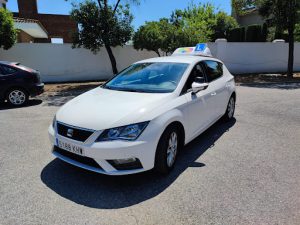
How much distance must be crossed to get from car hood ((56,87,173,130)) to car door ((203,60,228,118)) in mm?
1459

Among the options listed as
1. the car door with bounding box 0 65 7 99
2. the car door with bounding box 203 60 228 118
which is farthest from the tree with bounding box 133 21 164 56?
the car door with bounding box 203 60 228 118

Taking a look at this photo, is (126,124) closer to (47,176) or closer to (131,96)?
(131,96)

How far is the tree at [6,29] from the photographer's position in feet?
39.5

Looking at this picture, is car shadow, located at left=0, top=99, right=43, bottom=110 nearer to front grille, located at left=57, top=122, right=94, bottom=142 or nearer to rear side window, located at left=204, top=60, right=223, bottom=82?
front grille, located at left=57, top=122, right=94, bottom=142

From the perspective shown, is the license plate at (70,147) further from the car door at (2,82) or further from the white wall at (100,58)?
the white wall at (100,58)

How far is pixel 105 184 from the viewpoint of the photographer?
3.68m

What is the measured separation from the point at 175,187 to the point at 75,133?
1467 millimetres

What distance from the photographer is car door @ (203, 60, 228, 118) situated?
5.20 m

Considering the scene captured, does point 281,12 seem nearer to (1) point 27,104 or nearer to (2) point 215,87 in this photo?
(2) point 215,87

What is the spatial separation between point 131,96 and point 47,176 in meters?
1.66

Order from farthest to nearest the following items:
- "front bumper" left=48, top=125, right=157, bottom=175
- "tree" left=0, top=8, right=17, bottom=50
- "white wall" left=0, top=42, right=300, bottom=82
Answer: "white wall" left=0, top=42, right=300, bottom=82 < "tree" left=0, top=8, right=17, bottom=50 < "front bumper" left=48, top=125, right=157, bottom=175

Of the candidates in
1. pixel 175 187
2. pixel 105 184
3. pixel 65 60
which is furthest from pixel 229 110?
pixel 65 60

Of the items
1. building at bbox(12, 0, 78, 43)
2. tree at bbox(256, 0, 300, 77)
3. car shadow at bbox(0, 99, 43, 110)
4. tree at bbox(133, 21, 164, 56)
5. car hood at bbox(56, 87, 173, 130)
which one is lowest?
car shadow at bbox(0, 99, 43, 110)

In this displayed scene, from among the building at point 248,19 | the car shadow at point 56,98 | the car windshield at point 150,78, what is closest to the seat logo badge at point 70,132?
the car windshield at point 150,78
